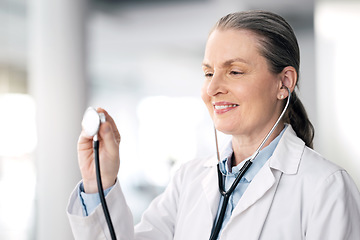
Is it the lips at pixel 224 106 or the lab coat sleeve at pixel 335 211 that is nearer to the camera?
the lab coat sleeve at pixel 335 211

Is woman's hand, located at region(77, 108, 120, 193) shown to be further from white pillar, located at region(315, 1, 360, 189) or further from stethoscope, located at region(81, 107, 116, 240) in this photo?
white pillar, located at region(315, 1, 360, 189)

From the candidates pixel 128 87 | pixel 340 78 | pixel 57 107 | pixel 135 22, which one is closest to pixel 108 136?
pixel 340 78

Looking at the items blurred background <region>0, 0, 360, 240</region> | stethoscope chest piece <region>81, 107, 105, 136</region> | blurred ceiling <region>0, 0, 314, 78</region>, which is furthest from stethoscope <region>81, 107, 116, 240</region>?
blurred ceiling <region>0, 0, 314, 78</region>

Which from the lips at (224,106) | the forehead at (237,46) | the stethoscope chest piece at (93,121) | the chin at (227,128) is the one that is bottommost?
the chin at (227,128)

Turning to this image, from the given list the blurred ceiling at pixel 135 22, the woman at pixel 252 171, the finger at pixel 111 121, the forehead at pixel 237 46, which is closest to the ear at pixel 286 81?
the woman at pixel 252 171

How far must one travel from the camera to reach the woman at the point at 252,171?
1.02 m

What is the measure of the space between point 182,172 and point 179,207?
4.9 inches

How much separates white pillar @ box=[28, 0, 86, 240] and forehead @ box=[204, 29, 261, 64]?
7.03 feet

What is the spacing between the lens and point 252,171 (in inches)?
46.1

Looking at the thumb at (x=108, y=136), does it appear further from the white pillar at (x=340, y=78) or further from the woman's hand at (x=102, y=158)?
the white pillar at (x=340, y=78)

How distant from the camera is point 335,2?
103 inches

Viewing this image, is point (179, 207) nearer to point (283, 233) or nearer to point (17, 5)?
point (283, 233)

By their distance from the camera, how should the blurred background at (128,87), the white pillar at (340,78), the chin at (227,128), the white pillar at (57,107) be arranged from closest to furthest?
the chin at (227,128)
the white pillar at (340,78)
the blurred background at (128,87)
the white pillar at (57,107)

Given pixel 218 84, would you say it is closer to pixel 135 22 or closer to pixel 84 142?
pixel 84 142
